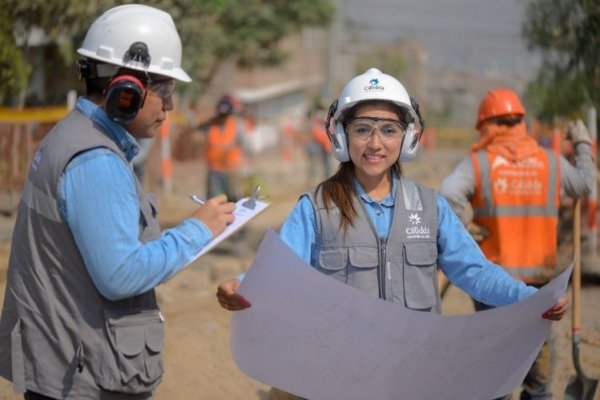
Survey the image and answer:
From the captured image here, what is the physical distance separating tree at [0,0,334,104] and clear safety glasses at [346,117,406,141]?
566 cm

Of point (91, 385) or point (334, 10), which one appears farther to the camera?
point (334, 10)

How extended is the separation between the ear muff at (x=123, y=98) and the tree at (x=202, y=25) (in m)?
6.19

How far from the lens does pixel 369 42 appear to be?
6569 cm

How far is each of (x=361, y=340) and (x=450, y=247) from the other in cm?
66

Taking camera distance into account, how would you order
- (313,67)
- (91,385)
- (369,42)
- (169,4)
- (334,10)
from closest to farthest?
1. (91,385)
2. (169,4)
3. (334,10)
4. (313,67)
5. (369,42)

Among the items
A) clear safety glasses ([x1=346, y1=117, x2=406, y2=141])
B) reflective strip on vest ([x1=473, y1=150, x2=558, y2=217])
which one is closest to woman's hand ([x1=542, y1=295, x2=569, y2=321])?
clear safety glasses ([x1=346, y1=117, x2=406, y2=141])

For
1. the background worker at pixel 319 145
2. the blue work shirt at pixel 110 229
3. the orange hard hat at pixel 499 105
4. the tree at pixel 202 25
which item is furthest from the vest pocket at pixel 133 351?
the background worker at pixel 319 145

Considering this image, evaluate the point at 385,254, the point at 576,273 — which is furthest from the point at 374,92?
the point at 576,273

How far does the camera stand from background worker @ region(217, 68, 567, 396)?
3871 mm

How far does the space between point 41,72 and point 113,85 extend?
18771mm

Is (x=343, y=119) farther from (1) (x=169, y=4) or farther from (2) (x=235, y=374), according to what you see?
(1) (x=169, y=4)

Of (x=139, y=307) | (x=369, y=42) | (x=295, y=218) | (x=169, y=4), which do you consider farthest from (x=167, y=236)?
(x=369, y=42)

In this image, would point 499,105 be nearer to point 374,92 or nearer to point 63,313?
point 374,92

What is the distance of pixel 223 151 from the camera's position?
13055mm
